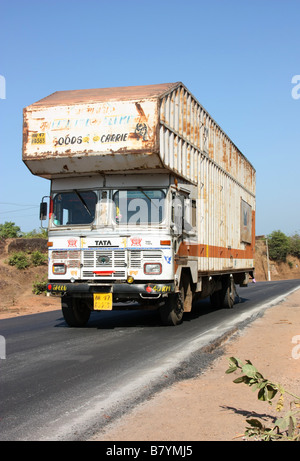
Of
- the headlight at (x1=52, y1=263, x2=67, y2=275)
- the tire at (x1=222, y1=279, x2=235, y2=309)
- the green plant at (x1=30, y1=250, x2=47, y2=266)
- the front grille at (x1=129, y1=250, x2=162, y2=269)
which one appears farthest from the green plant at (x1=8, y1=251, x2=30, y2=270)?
the front grille at (x1=129, y1=250, x2=162, y2=269)

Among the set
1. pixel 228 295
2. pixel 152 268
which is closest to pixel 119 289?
pixel 152 268

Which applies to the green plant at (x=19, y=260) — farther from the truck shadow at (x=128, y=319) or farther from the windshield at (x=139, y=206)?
the windshield at (x=139, y=206)

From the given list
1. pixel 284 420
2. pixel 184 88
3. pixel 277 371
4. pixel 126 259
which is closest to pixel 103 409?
pixel 284 420

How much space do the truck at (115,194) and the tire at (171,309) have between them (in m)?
0.02

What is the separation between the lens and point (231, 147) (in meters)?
16.4

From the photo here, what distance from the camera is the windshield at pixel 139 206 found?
984cm

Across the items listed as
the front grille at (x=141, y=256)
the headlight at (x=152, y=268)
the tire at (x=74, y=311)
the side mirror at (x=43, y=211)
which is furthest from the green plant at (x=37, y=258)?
the headlight at (x=152, y=268)

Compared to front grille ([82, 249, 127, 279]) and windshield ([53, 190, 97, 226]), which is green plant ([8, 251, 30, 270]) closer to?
windshield ([53, 190, 97, 226])

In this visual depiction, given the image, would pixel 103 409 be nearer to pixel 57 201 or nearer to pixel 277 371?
pixel 277 371

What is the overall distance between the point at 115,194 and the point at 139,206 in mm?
548

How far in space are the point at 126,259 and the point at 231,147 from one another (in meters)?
8.03

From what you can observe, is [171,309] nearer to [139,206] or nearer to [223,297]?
[139,206]

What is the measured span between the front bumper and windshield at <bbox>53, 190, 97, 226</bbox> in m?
1.29

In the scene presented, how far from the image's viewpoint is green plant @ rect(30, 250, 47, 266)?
2672 centimetres
